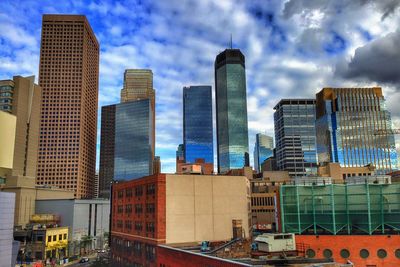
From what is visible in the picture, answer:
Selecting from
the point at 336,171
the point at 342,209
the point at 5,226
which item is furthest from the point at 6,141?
the point at 336,171

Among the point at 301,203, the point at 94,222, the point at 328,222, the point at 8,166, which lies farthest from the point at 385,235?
the point at 94,222

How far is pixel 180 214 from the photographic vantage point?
86938 mm

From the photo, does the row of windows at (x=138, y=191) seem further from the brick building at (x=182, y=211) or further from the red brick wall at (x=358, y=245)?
the red brick wall at (x=358, y=245)

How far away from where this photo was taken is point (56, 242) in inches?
5950

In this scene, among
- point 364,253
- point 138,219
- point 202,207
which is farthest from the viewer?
point 138,219

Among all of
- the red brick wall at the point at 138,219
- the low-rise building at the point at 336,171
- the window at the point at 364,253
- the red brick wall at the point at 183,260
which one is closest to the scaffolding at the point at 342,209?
the window at the point at 364,253

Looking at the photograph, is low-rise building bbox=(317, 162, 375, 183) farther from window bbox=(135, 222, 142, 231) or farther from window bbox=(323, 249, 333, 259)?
window bbox=(323, 249, 333, 259)

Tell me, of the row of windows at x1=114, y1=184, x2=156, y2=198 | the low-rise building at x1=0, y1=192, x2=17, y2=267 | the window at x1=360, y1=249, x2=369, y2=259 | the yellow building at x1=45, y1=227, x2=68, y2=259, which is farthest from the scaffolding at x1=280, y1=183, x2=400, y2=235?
the yellow building at x1=45, y1=227, x2=68, y2=259

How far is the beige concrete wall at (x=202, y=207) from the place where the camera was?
283ft

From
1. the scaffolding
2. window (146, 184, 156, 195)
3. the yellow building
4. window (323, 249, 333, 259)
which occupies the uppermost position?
window (146, 184, 156, 195)

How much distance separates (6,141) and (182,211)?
45324mm

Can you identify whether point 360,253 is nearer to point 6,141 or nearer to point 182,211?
point 182,211

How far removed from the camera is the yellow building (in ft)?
479

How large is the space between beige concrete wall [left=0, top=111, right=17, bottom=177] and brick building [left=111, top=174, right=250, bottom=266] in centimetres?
3941
